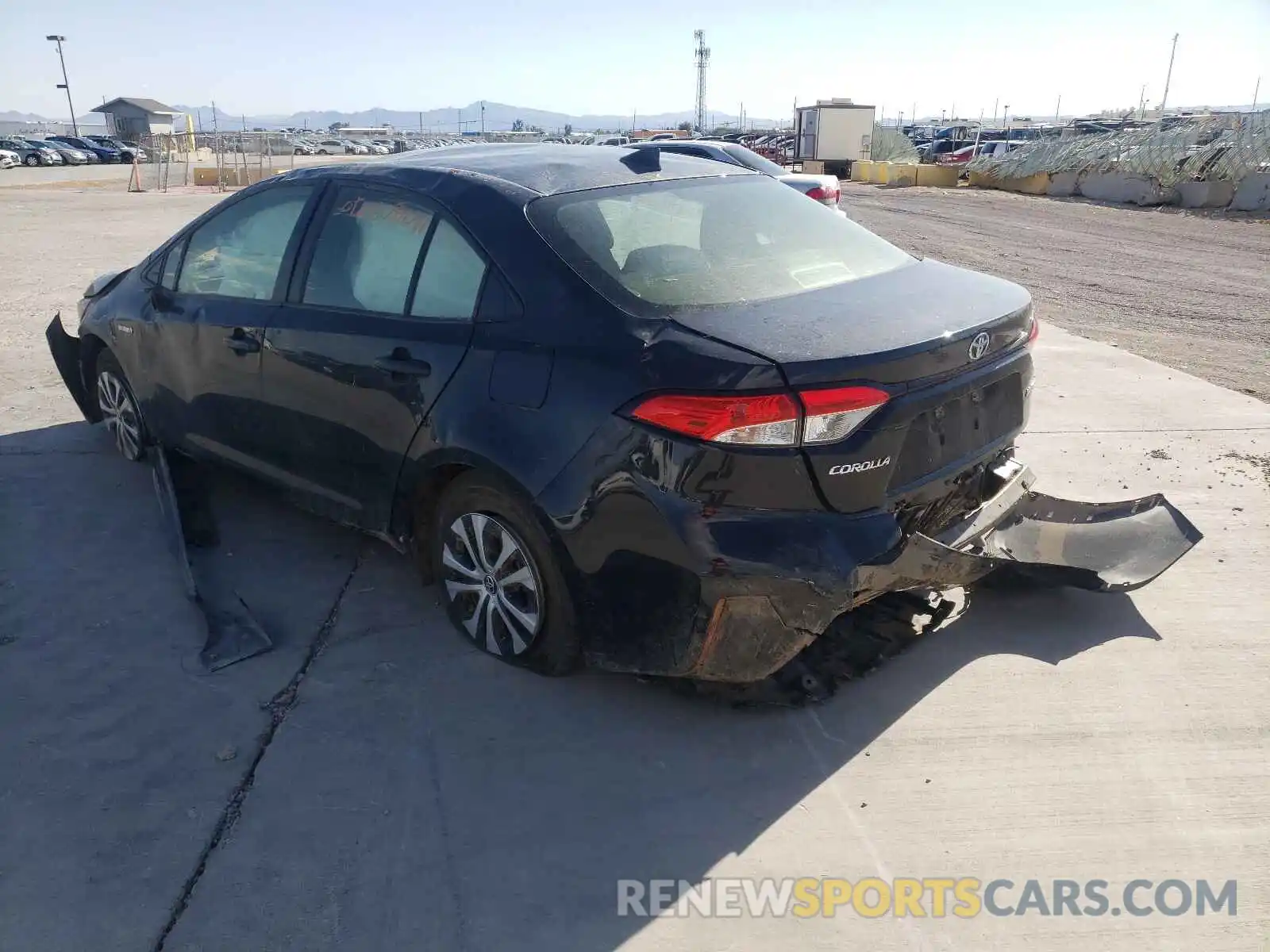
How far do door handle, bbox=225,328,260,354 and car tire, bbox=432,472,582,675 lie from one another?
3.82ft

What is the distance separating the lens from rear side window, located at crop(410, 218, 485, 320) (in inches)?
129

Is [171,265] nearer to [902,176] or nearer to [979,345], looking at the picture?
[979,345]

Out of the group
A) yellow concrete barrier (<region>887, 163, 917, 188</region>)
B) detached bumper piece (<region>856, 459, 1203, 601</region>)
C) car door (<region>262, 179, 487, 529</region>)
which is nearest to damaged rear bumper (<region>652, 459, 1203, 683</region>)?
detached bumper piece (<region>856, 459, 1203, 601</region>)

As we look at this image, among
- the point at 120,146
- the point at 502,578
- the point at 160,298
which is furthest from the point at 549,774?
the point at 120,146

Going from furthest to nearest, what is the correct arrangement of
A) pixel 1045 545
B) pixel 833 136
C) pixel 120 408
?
pixel 833 136
pixel 120 408
pixel 1045 545

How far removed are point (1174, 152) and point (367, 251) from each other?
85.4 ft

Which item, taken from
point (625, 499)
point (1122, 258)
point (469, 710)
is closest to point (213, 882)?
point (469, 710)

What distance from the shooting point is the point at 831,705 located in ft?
10.8

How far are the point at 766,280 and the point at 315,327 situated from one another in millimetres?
1748

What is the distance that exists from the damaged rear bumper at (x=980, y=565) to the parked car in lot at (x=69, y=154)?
59.4 m

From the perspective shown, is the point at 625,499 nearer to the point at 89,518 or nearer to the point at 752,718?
the point at 752,718

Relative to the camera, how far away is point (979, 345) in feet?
10.1

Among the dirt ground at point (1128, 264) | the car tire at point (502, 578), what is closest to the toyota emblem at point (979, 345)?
the car tire at point (502, 578)

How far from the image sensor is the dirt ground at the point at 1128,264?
9.00 meters
